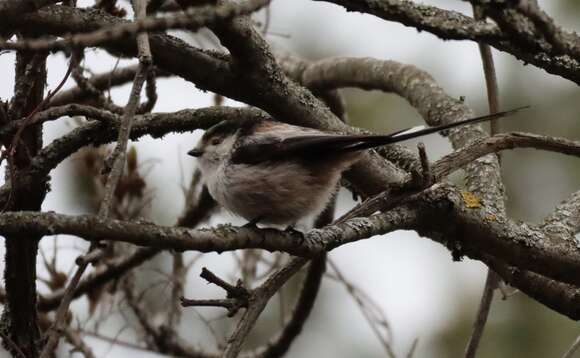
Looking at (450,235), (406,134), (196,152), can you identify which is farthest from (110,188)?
(196,152)

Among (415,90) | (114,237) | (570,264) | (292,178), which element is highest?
(415,90)

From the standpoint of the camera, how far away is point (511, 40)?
2.80 meters

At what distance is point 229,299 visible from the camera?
326 cm

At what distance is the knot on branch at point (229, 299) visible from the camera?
310 centimetres

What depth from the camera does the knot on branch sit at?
3102 millimetres

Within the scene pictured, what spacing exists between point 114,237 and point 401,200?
147 cm

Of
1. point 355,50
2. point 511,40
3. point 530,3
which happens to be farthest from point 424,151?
point 355,50

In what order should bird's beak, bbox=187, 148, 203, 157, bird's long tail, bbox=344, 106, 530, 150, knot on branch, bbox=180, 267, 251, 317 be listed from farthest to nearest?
bird's beak, bbox=187, 148, 203, 157
bird's long tail, bbox=344, 106, 530, 150
knot on branch, bbox=180, 267, 251, 317

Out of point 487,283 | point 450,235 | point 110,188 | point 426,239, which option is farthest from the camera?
point 426,239

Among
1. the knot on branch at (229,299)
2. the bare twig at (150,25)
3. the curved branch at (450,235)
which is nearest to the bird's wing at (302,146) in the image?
the curved branch at (450,235)

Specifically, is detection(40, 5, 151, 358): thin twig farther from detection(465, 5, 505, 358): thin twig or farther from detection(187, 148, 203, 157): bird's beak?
detection(187, 148, 203, 157): bird's beak

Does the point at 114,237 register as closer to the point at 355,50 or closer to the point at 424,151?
the point at 424,151

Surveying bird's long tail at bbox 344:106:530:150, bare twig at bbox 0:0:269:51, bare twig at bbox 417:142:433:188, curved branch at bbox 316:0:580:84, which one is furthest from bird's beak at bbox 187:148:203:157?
bare twig at bbox 0:0:269:51

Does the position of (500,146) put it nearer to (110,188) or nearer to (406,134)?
(406,134)
